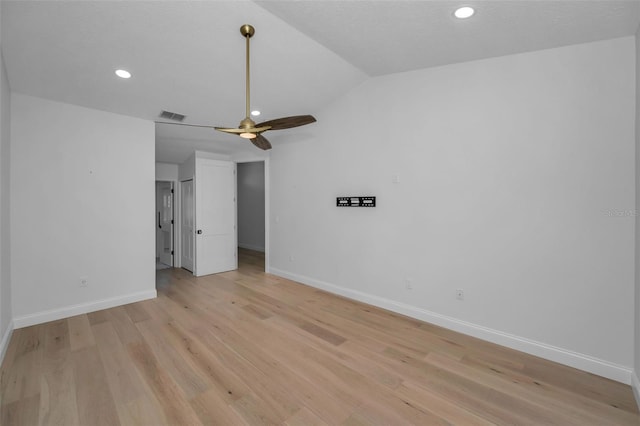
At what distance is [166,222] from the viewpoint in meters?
7.04

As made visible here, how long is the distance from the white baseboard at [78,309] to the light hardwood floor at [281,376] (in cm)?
13

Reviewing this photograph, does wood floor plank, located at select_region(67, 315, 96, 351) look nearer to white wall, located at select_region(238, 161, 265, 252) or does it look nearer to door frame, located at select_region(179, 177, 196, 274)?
door frame, located at select_region(179, 177, 196, 274)

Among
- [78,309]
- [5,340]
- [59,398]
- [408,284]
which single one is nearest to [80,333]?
[5,340]

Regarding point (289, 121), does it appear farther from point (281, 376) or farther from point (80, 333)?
point (80, 333)

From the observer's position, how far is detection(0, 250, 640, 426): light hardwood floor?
1.95 m

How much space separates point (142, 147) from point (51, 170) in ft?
3.68

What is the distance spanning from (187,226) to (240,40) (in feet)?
14.6

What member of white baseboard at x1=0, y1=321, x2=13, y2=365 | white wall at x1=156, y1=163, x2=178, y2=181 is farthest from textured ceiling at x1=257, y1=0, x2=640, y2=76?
white wall at x1=156, y1=163, x2=178, y2=181

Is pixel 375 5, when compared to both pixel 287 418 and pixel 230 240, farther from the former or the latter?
pixel 230 240

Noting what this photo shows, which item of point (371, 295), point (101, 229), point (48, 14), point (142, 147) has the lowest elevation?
point (371, 295)

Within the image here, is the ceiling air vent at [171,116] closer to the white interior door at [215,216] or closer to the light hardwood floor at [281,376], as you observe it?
the white interior door at [215,216]

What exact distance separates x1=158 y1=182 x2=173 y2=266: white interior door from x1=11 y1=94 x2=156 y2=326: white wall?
2.47m

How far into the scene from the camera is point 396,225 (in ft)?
12.4

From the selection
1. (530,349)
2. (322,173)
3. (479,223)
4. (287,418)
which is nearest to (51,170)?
(322,173)
